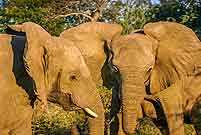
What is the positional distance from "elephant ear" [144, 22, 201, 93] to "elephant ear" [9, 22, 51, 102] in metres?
2.12

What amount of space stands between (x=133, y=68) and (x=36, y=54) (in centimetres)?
174

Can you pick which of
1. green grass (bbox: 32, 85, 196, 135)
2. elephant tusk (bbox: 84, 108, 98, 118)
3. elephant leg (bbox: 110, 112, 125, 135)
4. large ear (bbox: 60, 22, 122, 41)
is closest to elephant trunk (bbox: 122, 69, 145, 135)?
elephant leg (bbox: 110, 112, 125, 135)

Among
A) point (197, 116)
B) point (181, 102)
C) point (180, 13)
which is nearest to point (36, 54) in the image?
point (181, 102)

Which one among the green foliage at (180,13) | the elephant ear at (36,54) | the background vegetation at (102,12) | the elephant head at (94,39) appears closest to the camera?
the elephant ear at (36,54)

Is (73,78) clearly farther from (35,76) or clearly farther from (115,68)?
(115,68)

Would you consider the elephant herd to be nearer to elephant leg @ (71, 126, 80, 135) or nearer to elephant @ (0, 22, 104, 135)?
elephant @ (0, 22, 104, 135)

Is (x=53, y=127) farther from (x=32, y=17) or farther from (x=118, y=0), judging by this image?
(x=118, y=0)

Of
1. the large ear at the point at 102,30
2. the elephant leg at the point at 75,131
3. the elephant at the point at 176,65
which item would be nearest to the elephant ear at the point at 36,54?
the large ear at the point at 102,30

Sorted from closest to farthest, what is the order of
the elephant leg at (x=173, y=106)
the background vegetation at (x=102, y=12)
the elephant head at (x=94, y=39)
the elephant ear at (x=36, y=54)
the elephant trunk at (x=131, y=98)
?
the elephant ear at (x=36, y=54), the elephant trunk at (x=131, y=98), the elephant leg at (x=173, y=106), the elephant head at (x=94, y=39), the background vegetation at (x=102, y=12)

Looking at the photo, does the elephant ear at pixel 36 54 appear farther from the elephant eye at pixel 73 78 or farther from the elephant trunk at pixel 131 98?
the elephant trunk at pixel 131 98

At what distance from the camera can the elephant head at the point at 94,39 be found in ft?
19.2

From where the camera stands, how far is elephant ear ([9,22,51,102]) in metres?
3.89

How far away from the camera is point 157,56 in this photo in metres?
5.85

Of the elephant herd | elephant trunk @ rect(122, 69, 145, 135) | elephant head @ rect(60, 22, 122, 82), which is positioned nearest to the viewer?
the elephant herd
